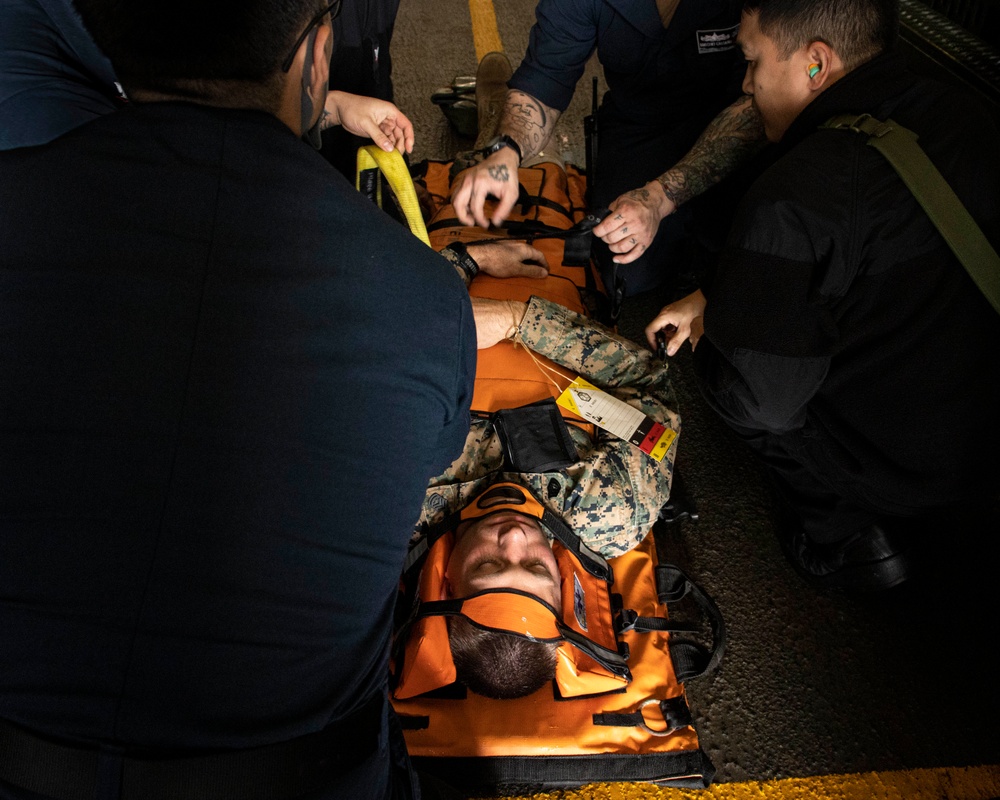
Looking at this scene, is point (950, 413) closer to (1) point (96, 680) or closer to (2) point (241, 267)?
(2) point (241, 267)

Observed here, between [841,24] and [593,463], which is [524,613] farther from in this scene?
[841,24]

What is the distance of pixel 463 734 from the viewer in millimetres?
1817

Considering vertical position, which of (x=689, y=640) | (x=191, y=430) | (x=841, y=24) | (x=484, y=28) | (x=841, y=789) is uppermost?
(x=841, y=24)

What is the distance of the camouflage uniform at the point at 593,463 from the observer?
2.11 m

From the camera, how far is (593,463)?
7.06 feet

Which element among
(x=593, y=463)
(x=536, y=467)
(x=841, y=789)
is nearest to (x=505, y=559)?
(x=536, y=467)

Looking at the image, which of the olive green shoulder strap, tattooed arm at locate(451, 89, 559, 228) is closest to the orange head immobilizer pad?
tattooed arm at locate(451, 89, 559, 228)

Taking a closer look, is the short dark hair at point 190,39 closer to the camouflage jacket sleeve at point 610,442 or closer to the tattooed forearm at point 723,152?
the camouflage jacket sleeve at point 610,442

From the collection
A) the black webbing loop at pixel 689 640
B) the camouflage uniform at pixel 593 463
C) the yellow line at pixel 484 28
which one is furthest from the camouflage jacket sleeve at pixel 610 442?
the yellow line at pixel 484 28

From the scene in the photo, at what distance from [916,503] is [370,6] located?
247 cm

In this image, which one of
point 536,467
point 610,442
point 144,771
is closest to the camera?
point 144,771

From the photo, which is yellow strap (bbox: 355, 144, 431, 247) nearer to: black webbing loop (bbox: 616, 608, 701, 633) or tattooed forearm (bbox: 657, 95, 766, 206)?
tattooed forearm (bbox: 657, 95, 766, 206)

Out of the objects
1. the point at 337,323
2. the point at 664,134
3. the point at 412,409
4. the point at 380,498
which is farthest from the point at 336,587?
the point at 664,134

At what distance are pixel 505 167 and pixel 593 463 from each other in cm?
114
